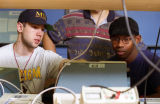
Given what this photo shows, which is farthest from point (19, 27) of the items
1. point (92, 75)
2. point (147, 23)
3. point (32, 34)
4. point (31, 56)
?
point (147, 23)

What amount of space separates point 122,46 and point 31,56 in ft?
1.91

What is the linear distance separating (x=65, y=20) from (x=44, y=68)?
1.09ft

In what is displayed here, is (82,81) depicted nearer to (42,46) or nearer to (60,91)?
(60,91)

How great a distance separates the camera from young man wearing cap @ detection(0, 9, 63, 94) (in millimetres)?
1271

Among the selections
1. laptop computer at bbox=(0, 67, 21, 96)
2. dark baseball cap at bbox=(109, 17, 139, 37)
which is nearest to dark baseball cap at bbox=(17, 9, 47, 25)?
laptop computer at bbox=(0, 67, 21, 96)

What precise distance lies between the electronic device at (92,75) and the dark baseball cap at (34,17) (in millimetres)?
478

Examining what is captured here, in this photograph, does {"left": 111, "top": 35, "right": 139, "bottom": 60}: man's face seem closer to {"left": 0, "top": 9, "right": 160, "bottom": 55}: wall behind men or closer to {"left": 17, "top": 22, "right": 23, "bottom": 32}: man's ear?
{"left": 0, "top": 9, "right": 160, "bottom": 55}: wall behind men

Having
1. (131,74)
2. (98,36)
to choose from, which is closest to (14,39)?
(98,36)

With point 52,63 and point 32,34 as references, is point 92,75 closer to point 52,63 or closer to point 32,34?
point 52,63

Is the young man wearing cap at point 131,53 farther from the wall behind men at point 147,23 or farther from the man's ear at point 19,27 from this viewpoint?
the man's ear at point 19,27

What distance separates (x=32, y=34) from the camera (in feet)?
4.20

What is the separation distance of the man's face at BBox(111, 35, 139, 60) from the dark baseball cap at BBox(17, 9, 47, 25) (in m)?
0.45

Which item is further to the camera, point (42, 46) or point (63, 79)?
point (42, 46)

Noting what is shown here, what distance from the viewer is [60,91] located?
2.77 ft
